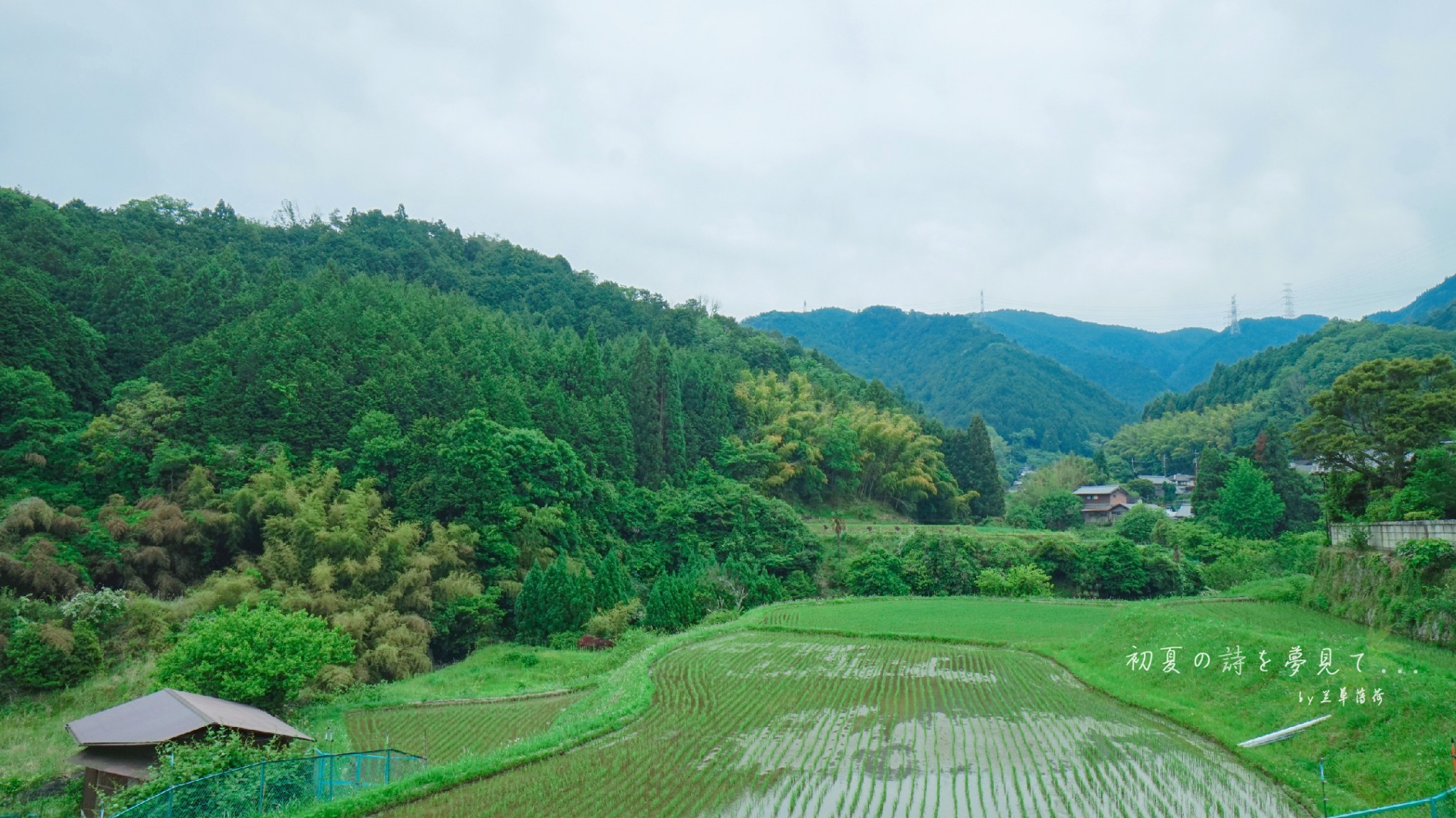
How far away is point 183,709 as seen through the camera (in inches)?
454

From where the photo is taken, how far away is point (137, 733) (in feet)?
36.0

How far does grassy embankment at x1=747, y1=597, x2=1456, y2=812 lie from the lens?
843 cm

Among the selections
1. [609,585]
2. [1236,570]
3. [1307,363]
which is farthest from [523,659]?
[1307,363]

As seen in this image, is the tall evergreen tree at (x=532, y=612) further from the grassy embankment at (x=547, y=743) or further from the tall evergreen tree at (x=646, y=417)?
the tall evergreen tree at (x=646, y=417)

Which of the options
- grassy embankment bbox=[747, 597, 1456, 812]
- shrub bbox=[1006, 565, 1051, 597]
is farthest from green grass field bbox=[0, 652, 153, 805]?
shrub bbox=[1006, 565, 1051, 597]

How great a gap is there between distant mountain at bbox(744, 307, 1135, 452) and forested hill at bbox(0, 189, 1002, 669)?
53.8 meters

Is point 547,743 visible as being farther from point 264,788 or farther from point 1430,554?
point 1430,554

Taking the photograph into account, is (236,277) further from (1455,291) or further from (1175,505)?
(1455,291)

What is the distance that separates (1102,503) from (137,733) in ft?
185

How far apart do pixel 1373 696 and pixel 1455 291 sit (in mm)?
130063

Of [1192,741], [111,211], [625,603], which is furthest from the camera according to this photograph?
[111,211]

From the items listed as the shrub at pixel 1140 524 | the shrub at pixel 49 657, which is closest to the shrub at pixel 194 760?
the shrub at pixel 49 657

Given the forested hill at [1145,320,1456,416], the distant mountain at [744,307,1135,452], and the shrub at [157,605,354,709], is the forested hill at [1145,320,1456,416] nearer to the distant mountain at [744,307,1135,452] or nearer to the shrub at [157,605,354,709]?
the distant mountain at [744,307,1135,452]

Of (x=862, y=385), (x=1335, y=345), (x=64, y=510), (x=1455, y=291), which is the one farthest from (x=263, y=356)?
(x=1455, y=291)
